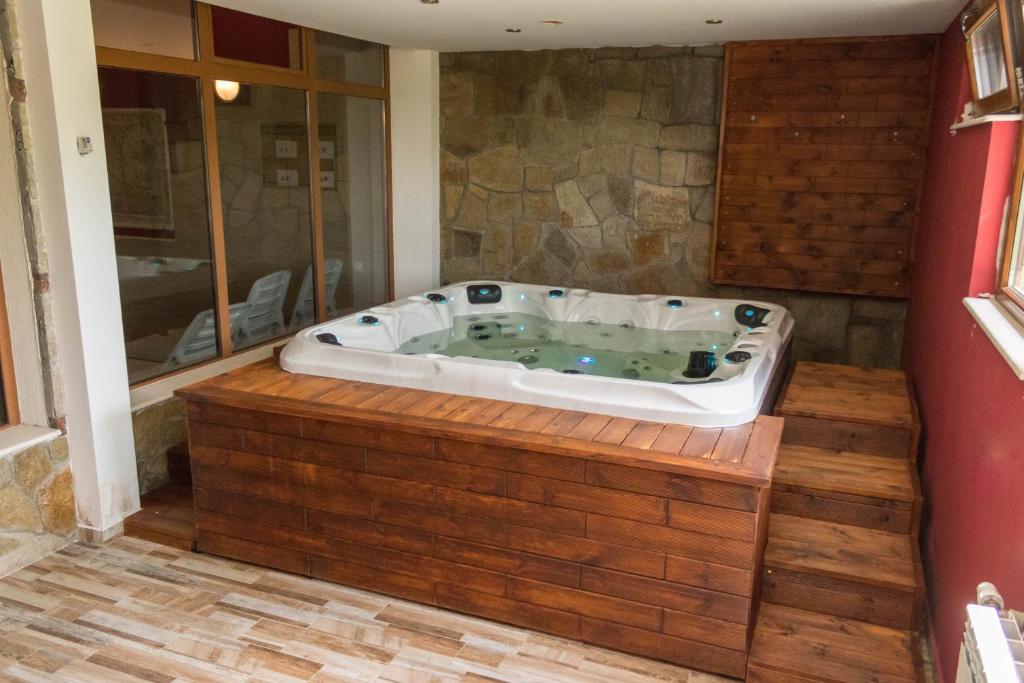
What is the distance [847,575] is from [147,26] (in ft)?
10.8

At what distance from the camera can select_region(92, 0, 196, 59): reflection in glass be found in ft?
10.2

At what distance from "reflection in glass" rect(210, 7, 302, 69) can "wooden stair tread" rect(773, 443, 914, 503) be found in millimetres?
2937

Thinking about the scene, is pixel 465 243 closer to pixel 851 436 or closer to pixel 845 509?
pixel 851 436

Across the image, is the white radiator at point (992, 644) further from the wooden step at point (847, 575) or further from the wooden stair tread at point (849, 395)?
the wooden stair tread at point (849, 395)

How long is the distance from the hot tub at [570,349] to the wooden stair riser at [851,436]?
0.62ft

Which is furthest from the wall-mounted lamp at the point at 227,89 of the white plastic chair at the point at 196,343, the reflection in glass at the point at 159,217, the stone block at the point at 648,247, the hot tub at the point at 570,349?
Answer: the stone block at the point at 648,247

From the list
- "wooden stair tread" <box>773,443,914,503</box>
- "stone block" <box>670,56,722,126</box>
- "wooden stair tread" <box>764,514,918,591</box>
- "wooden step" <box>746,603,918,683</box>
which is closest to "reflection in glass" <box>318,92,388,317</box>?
"stone block" <box>670,56,722,126</box>

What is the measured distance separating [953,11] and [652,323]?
1917mm

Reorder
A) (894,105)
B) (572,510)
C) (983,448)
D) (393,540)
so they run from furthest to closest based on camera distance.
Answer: (894,105)
(393,540)
(572,510)
(983,448)

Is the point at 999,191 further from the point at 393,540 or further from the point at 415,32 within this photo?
the point at 415,32

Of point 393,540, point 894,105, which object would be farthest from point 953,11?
point 393,540

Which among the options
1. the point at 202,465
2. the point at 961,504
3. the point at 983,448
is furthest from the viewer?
the point at 202,465

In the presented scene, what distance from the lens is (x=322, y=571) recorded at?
2861 mm

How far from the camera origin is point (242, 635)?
2.56 metres
